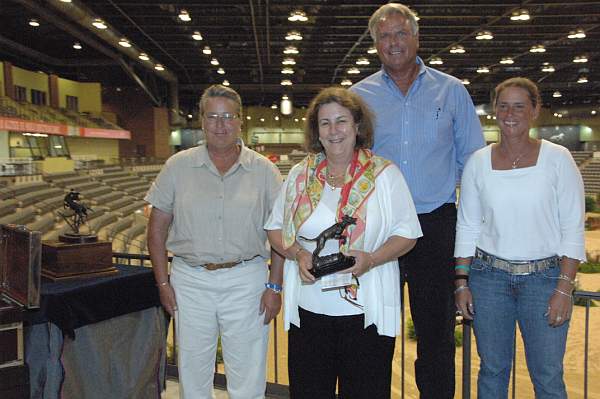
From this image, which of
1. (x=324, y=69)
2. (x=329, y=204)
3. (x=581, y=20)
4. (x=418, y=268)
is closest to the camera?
→ (x=329, y=204)

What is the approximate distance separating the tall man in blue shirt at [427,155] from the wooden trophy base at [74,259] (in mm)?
1410

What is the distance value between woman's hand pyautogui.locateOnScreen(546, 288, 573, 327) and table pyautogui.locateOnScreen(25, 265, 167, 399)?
1.82 meters

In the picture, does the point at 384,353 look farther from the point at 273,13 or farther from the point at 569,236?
the point at 273,13

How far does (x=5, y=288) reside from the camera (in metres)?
2.41

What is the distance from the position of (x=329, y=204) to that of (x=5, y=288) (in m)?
1.43

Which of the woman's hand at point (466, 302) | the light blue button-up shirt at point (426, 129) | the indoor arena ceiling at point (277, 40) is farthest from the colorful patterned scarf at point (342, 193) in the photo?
the indoor arena ceiling at point (277, 40)

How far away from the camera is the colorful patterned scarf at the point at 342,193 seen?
2.00 metres

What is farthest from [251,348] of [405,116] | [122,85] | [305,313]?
[122,85]

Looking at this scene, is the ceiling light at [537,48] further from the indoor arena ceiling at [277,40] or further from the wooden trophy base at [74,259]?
the wooden trophy base at [74,259]

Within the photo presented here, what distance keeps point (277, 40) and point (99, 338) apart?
15612mm

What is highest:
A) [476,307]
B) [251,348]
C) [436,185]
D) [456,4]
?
[456,4]

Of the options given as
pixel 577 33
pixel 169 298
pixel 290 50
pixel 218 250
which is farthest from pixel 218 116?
pixel 290 50

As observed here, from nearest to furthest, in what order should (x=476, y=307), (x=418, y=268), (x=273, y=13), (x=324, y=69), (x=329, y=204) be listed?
1. (x=329, y=204)
2. (x=476, y=307)
3. (x=418, y=268)
4. (x=273, y=13)
5. (x=324, y=69)

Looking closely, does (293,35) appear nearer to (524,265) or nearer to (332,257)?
(524,265)
